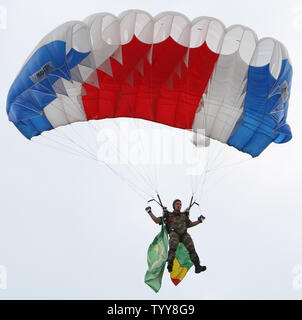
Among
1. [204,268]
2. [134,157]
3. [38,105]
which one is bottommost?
[204,268]

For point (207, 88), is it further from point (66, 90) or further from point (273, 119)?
point (66, 90)

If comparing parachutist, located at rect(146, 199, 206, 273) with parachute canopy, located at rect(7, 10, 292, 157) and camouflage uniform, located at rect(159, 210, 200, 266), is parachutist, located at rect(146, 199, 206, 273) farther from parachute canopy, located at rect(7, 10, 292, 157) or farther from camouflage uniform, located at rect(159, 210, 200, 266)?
parachute canopy, located at rect(7, 10, 292, 157)

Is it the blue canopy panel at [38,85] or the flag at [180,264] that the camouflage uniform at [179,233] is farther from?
the blue canopy panel at [38,85]

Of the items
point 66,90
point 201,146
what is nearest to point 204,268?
point 201,146

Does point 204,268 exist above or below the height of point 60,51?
below

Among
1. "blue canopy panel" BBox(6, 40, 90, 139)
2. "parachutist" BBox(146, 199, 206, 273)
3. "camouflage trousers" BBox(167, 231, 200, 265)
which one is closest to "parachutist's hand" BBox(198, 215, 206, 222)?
"parachutist" BBox(146, 199, 206, 273)

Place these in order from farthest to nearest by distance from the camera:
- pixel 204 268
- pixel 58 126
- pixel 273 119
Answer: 1. pixel 58 126
2. pixel 273 119
3. pixel 204 268

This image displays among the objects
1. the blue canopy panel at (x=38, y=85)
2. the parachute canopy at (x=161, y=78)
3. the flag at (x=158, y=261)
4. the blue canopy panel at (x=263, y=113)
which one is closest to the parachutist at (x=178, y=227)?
the flag at (x=158, y=261)

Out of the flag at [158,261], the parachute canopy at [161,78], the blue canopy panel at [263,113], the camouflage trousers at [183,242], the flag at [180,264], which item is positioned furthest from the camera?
the blue canopy panel at [263,113]
